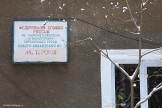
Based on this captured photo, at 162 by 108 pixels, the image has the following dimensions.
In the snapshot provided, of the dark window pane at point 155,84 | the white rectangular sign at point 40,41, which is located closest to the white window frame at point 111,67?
the dark window pane at point 155,84

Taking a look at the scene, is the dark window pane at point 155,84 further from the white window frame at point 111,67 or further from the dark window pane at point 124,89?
the dark window pane at point 124,89

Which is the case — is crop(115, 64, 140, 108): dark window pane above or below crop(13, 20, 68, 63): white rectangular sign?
below

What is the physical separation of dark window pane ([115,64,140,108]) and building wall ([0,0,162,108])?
315mm

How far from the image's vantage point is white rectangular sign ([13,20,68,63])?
596cm

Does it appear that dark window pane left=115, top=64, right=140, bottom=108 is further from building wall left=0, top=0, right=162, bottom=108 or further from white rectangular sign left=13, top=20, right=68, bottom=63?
white rectangular sign left=13, top=20, right=68, bottom=63

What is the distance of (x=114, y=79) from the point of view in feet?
19.6

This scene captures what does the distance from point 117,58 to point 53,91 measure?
1.11 m

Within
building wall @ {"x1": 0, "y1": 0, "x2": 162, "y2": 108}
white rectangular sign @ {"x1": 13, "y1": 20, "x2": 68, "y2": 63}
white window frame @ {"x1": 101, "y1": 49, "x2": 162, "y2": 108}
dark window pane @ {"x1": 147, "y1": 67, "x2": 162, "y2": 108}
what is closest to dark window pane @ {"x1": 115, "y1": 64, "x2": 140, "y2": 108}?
white window frame @ {"x1": 101, "y1": 49, "x2": 162, "y2": 108}

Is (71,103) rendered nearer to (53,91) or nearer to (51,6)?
(53,91)

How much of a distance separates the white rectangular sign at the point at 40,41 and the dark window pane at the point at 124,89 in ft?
2.95

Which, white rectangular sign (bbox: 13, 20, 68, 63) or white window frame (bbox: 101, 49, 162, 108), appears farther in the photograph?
white rectangular sign (bbox: 13, 20, 68, 63)

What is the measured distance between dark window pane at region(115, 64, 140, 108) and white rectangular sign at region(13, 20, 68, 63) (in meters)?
0.90

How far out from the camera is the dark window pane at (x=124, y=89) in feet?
19.4

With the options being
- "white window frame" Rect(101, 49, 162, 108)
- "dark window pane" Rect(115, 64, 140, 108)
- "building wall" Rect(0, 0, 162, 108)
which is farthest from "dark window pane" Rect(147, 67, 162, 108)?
"building wall" Rect(0, 0, 162, 108)
